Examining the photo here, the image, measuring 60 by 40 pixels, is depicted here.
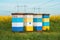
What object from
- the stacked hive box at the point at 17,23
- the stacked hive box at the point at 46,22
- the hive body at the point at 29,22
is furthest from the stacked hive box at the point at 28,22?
the stacked hive box at the point at 46,22

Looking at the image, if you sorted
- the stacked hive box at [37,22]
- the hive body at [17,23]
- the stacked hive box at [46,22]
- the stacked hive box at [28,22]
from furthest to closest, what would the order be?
the stacked hive box at [46,22]
the stacked hive box at [37,22]
the stacked hive box at [28,22]
the hive body at [17,23]

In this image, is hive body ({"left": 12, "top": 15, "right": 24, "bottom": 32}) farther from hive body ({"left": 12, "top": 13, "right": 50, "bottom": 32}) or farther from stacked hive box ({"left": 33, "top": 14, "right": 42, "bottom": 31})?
stacked hive box ({"left": 33, "top": 14, "right": 42, "bottom": 31})

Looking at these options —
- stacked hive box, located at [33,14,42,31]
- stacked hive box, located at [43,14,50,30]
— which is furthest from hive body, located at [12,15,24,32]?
stacked hive box, located at [43,14,50,30]

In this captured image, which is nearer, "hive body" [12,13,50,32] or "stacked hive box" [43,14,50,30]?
"hive body" [12,13,50,32]

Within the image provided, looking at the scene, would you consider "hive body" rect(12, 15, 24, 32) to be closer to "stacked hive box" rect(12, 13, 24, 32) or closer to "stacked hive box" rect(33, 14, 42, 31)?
"stacked hive box" rect(12, 13, 24, 32)

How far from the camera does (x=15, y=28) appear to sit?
18.7 metres

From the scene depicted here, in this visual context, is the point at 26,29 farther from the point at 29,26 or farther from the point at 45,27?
the point at 45,27

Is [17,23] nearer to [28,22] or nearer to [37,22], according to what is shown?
[28,22]

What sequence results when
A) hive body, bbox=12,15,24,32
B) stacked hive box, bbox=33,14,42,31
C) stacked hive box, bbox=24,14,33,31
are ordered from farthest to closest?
stacked hive box, bbox=33,14,42,31, stacked hive box, bbox=24,14,33,31, hive body, bbox=12,15,24,32

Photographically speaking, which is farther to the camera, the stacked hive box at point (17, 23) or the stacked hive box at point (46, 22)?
the stacked hive box at point (46, 22)

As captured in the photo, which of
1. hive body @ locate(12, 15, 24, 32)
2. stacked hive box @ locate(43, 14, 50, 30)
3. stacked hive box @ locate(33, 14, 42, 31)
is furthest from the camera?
stacked hive box @ locate(43, 14, 50, 30)

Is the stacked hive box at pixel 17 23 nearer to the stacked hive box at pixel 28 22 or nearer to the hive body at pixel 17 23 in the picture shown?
the hive body at pixel 17 23

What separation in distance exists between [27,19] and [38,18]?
1137 millimetres

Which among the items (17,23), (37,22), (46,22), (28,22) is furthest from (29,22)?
(46,22)
